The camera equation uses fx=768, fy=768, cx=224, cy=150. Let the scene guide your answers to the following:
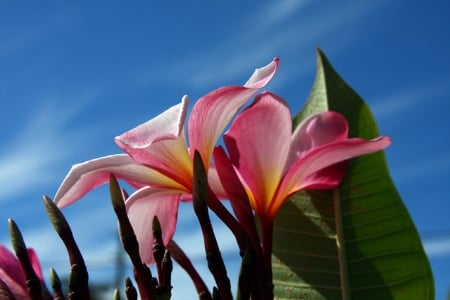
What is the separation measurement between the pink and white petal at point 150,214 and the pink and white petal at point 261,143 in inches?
3.0

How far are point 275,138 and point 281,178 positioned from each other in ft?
0.15

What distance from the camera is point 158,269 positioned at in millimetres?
637

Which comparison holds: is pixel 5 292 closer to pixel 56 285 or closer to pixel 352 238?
pixel 56 285

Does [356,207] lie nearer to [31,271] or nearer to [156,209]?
[156,209]

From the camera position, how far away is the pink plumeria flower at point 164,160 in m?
0.64

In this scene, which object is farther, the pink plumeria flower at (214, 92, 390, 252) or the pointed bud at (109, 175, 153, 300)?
the pink plumeria flower at (214, 92, 390, 252)

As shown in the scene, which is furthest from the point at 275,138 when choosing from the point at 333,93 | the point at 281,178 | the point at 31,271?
the point at 31,271

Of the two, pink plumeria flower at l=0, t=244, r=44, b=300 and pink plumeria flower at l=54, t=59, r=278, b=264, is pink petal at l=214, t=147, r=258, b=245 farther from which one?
pink plumeria flower at l=0, t=244, r=44, b=300

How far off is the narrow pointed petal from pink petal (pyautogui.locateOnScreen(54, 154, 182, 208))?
11cm

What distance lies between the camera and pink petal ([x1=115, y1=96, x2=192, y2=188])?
635 millimetres

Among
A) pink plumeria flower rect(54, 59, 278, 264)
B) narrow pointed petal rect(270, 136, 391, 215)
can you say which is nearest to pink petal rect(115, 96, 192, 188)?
pink plumeria flower rect(54, 59, 278, 264)

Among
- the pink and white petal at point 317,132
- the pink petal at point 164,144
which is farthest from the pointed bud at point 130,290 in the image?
the pink and white petal at point 317,132

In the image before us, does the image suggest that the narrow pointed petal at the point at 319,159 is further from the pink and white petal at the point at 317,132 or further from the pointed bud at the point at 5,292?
the pointed bud at the point at 5,292

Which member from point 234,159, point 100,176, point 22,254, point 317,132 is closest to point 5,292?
point 22,254
